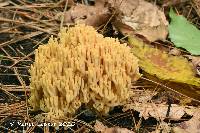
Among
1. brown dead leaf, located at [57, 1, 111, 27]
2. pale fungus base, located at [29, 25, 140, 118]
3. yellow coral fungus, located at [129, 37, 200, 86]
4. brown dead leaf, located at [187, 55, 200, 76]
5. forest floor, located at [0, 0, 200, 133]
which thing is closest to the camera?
pale fungus base, located at [29, 25, 140, 118]

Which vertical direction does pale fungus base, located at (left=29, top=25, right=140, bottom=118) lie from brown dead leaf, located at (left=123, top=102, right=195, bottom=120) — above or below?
above

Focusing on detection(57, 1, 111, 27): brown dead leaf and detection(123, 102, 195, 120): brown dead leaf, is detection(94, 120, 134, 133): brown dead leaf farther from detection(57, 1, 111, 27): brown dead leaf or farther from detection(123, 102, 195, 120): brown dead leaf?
detection(57, 1, 111, 27): brown dead leaf

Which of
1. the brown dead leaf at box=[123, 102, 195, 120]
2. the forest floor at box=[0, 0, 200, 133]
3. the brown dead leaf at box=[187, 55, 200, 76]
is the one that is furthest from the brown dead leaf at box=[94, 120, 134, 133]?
the brown dead leaf at box=[187, 55, 200, 76]

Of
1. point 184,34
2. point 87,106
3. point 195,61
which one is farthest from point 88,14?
point 87,106

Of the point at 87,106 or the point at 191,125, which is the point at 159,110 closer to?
the point at 191,125

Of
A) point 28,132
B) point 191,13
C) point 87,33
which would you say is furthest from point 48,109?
point 191,13

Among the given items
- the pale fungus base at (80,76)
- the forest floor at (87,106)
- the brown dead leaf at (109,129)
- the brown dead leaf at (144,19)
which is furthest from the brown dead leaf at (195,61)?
the brown dead leaf at (109,129)
